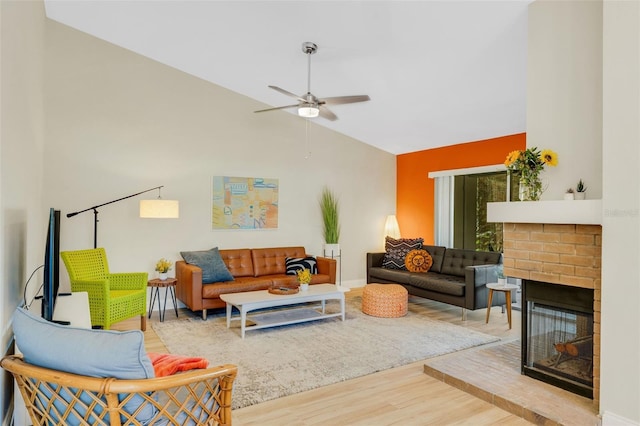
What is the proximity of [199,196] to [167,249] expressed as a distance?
2.83ft

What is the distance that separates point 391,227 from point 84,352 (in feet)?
21.3

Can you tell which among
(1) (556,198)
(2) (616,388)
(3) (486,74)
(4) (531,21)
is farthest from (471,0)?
(2) (616,388)

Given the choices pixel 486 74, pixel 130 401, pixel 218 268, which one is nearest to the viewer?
pixel 130 401

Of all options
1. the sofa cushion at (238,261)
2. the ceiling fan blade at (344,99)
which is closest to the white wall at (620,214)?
the ceiling fan blade at (344,99)

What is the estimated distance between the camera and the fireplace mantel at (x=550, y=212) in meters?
2.58

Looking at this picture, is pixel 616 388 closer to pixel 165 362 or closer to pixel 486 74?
pixel 165 362

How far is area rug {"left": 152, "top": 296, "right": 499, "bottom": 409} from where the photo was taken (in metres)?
3.20

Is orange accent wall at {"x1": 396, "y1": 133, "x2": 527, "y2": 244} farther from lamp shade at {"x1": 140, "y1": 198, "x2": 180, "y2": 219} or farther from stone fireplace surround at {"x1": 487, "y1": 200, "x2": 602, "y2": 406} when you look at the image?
lamp shade at {"x1": 140, "y1": 198, "x2": 180, "y2": 219}

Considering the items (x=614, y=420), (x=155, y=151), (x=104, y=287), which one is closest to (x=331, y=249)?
(x=155, y=151)

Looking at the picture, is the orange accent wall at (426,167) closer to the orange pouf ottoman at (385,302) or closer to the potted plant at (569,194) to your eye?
the orange pouf ottoman at (385,302)

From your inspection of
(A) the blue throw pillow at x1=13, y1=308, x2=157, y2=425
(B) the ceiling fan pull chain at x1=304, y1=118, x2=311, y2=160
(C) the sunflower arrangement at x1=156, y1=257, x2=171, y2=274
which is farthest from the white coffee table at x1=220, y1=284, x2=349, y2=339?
(A) the blue throw pillow at x1=13, y1=308, x2=157, y2=425

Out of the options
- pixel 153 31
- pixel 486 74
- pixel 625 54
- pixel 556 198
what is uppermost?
pixel 153 31

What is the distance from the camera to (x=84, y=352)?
1.44 meters

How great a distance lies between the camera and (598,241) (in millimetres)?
2662
